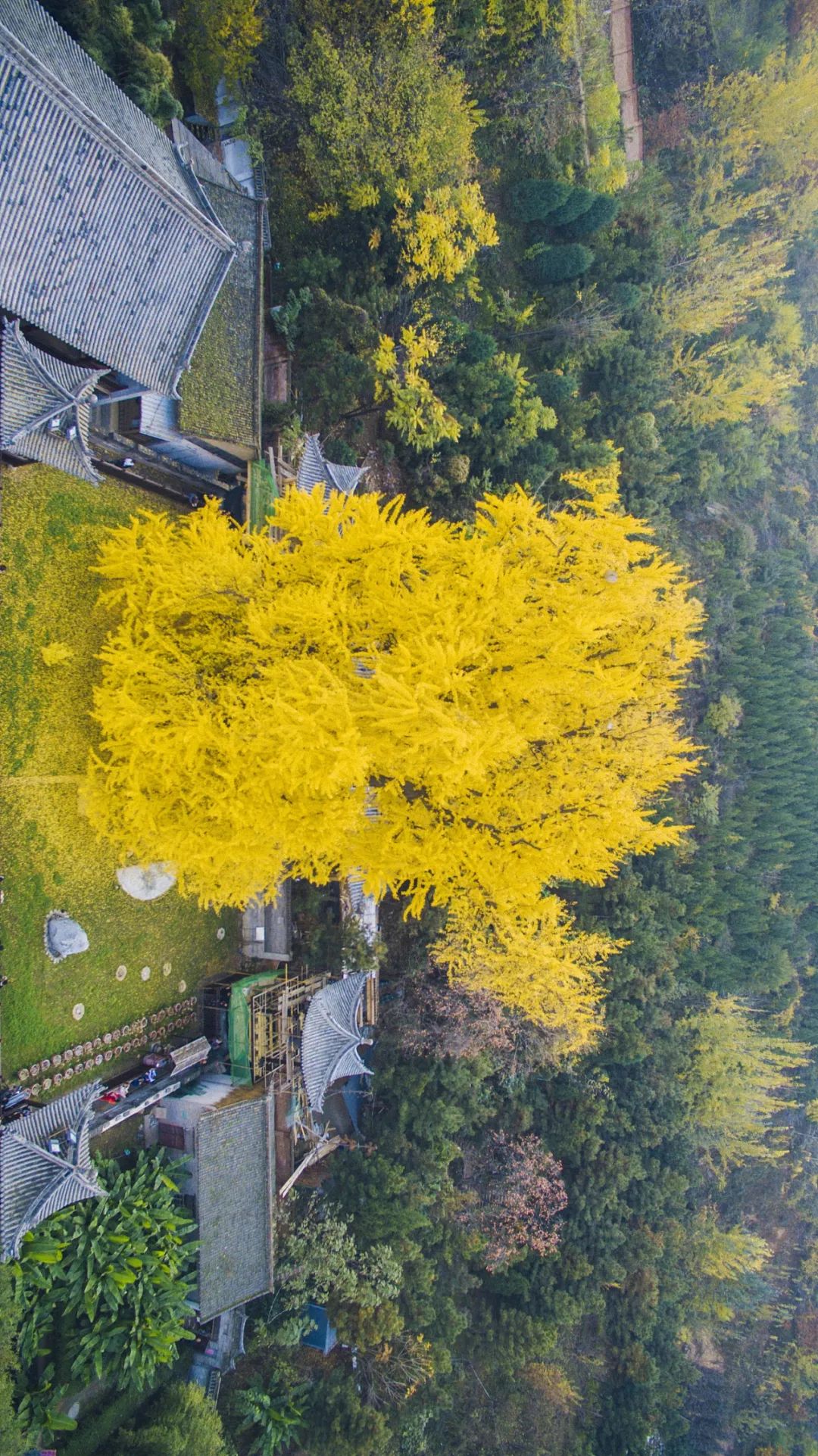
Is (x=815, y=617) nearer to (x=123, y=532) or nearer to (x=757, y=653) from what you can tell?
(x=757, y=653)

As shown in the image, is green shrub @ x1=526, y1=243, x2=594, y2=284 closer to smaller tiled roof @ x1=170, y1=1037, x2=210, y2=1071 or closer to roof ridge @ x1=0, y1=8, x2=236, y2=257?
roof ridge @ x1=0, y1=8, x2=236, y2=257

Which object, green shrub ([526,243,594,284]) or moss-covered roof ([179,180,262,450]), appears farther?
green shrub ([526,243,594,284])

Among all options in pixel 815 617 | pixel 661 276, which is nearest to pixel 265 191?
pixel 661 276

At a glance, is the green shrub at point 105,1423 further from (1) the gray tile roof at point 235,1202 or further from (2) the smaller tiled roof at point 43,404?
(2) the smaller tiled roof at point 43,404

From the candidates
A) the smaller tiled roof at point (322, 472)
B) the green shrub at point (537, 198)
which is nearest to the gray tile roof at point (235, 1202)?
the smaller tiled roof at point (322, 472)

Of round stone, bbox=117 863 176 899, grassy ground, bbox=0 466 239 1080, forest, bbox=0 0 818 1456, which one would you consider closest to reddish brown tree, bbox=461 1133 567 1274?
forest, bbox=0 0 818 1456

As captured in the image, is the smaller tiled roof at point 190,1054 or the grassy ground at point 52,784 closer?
the grassy ground at point 52,784

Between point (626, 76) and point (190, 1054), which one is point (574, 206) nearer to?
point (626, 76)
